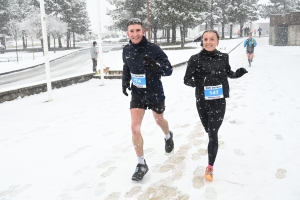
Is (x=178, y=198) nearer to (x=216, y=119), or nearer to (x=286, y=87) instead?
(x=216, y=119)

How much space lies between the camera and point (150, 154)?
14.8 ft

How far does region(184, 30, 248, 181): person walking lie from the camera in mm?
3396

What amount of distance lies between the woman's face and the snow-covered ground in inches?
65.9

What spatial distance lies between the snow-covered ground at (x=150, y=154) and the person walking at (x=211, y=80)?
1.78 ft

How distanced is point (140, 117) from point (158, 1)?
107 ft

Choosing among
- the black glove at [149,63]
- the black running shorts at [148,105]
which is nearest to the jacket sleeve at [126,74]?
the black running shorts at [148,105]

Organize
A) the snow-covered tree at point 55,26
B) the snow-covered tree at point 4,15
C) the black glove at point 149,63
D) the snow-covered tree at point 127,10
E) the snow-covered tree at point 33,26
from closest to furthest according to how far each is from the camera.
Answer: the black glove at point 149,63, the snow-covered tree at point 127,10, the snow-covered tree at point 33,26, the snow-covered tree at point 55,26, the snow-covered tree at point 4,15

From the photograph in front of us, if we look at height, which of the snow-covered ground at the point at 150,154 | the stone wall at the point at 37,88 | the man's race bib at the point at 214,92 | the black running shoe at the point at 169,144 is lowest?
the snow-covered ground at the point at 150,154

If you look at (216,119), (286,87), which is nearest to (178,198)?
(216,119)

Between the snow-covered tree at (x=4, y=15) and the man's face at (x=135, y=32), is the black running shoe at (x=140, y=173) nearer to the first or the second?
the man's face at (x=135, y=32)

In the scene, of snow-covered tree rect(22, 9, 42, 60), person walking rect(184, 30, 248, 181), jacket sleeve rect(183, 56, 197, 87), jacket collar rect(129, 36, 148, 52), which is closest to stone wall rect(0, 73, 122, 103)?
jacket collar rect(129, 36, 148, 52)

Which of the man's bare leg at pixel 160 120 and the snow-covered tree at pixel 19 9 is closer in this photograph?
the man's bare leg at pixel 160 120

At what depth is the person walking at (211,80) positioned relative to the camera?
11.1 ft

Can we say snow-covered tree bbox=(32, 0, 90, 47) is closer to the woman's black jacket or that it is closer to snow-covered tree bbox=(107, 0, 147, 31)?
snow-covered tree bbox=(107, 0, 147, 31)
